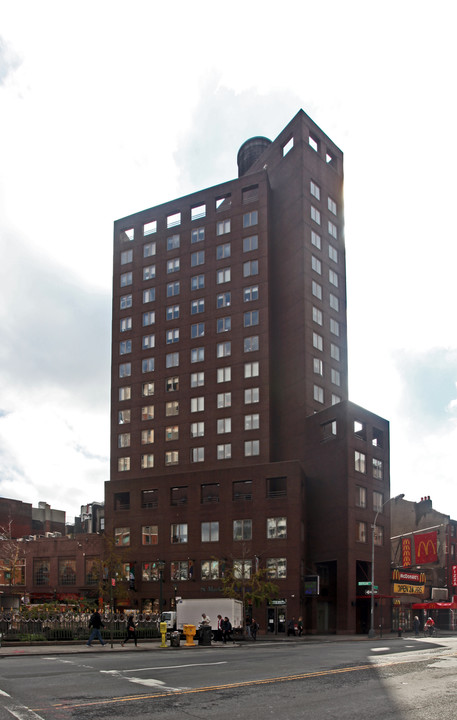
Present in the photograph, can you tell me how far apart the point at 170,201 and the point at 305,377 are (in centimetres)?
3427

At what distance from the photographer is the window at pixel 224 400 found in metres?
89.2

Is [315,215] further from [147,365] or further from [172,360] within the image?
[147,365]

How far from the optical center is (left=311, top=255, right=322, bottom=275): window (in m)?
91.2

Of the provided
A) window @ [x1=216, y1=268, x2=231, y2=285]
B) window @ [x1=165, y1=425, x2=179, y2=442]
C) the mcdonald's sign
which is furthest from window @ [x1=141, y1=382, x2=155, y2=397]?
the mcdonald's sign

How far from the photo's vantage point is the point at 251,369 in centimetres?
8838

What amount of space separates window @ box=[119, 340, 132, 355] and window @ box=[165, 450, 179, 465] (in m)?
16.1

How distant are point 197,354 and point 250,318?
8.82 metres

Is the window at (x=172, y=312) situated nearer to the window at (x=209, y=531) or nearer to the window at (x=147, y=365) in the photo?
the window at (x=147, y=365)

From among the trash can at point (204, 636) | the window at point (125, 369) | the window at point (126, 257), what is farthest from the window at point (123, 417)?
the trash can at point (204, 636)

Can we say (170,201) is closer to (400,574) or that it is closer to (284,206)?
(284,206)

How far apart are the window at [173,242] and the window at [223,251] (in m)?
7.01

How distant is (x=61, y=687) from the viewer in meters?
19.4

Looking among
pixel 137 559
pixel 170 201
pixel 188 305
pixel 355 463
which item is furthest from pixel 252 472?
pixel 170 201

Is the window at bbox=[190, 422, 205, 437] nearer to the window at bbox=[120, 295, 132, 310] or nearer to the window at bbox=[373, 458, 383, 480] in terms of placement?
the window at bbox=[120, 295, 132, 310]
